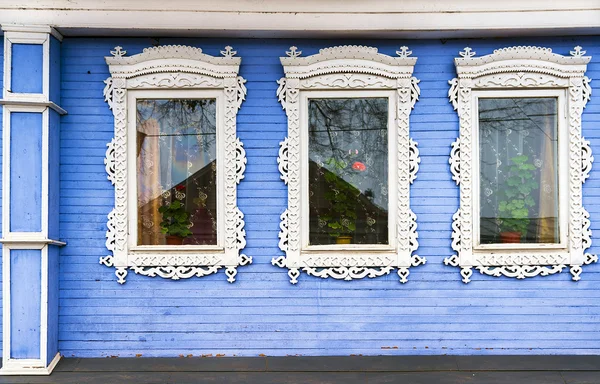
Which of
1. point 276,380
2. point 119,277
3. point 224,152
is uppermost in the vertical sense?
point 224,152

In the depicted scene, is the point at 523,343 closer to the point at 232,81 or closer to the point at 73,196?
the point at 232,81

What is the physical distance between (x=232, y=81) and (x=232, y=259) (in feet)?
5.74

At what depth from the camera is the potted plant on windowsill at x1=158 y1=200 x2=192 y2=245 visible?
725 centimetres

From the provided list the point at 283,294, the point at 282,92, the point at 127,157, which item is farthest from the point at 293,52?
the point at 283,294

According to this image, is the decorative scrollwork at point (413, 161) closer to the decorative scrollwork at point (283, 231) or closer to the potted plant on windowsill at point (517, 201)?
the potted plant on windowsill at point (517, 201)

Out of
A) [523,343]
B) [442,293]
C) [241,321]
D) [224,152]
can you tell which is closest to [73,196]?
[224,152]

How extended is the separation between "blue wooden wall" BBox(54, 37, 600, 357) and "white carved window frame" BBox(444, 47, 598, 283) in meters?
0.10

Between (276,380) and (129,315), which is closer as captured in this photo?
(276,380)

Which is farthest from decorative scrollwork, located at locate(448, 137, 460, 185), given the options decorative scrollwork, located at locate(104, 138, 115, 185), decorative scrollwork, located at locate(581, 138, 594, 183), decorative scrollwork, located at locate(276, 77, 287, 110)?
decorative scrollwork, located at locate(104, 138, 115, 185)

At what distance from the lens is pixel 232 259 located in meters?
7.11

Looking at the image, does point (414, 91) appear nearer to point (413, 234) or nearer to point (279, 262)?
point (413, 234)

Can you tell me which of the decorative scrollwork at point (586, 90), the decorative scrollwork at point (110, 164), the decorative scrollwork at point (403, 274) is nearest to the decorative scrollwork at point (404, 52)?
the decorative scrollwork at point (586, 90)

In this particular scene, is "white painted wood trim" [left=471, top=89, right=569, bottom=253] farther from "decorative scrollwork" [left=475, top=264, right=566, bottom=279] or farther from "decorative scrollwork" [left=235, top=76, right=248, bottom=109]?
"decorative scrollwork" [left=235, top=76, right=248, bottom=109]

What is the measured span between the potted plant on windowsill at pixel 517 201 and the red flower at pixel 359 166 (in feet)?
4.57
